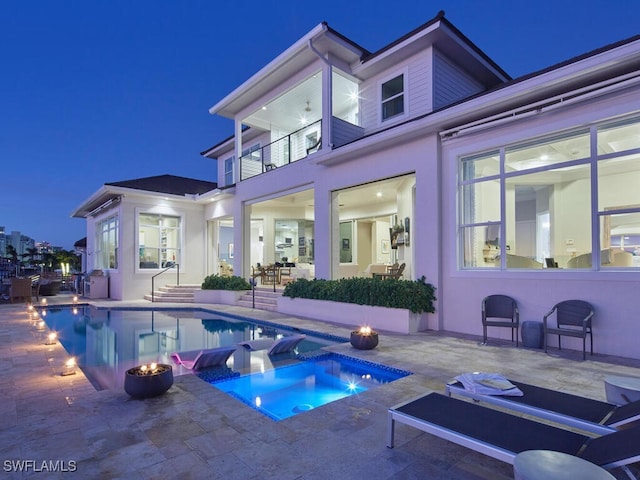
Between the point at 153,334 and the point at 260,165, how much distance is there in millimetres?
8853

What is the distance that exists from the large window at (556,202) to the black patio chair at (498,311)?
0.69 metres

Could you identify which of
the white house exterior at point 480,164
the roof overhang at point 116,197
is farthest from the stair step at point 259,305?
the roof overhang at point 116,197

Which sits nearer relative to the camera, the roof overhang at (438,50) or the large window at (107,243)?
the roof overhang at (438,50)

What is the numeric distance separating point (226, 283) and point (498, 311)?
31.1ft

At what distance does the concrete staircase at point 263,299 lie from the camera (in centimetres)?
1173

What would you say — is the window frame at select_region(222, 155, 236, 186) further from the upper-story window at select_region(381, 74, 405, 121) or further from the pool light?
the pool light

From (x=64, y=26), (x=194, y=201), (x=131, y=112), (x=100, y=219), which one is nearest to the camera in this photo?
(x=194, y=201)

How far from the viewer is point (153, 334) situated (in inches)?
345

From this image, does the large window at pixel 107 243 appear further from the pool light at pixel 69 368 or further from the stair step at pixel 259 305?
the pool light at pixel 69 368

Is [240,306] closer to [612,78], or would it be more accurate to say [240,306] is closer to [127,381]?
[127,381]

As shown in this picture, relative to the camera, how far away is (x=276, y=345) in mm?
6402

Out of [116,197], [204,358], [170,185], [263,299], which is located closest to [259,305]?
[263,299]

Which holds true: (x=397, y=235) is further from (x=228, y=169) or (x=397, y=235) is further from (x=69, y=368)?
(x=69, y=368)

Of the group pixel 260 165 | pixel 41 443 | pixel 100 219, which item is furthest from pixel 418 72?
pixel 100 219
